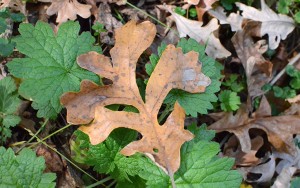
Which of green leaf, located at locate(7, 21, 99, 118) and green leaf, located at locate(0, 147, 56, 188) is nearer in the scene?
green leaf, located at locate(0, 147, 56, 188)

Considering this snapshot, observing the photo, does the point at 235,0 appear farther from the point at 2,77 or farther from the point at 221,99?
the point at 2,77

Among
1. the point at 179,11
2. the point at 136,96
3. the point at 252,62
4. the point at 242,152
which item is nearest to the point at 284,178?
the point at 242,152

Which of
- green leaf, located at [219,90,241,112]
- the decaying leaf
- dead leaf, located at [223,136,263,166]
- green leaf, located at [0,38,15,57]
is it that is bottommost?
dead leaf, located at [223,136,263,166]

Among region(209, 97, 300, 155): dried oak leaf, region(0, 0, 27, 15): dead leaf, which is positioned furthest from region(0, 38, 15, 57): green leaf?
region(209, 97, 300, 155): dried oak leaf

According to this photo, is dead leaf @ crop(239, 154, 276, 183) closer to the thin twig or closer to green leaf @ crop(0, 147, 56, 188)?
the thin twig

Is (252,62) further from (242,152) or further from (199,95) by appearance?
(199,95)
